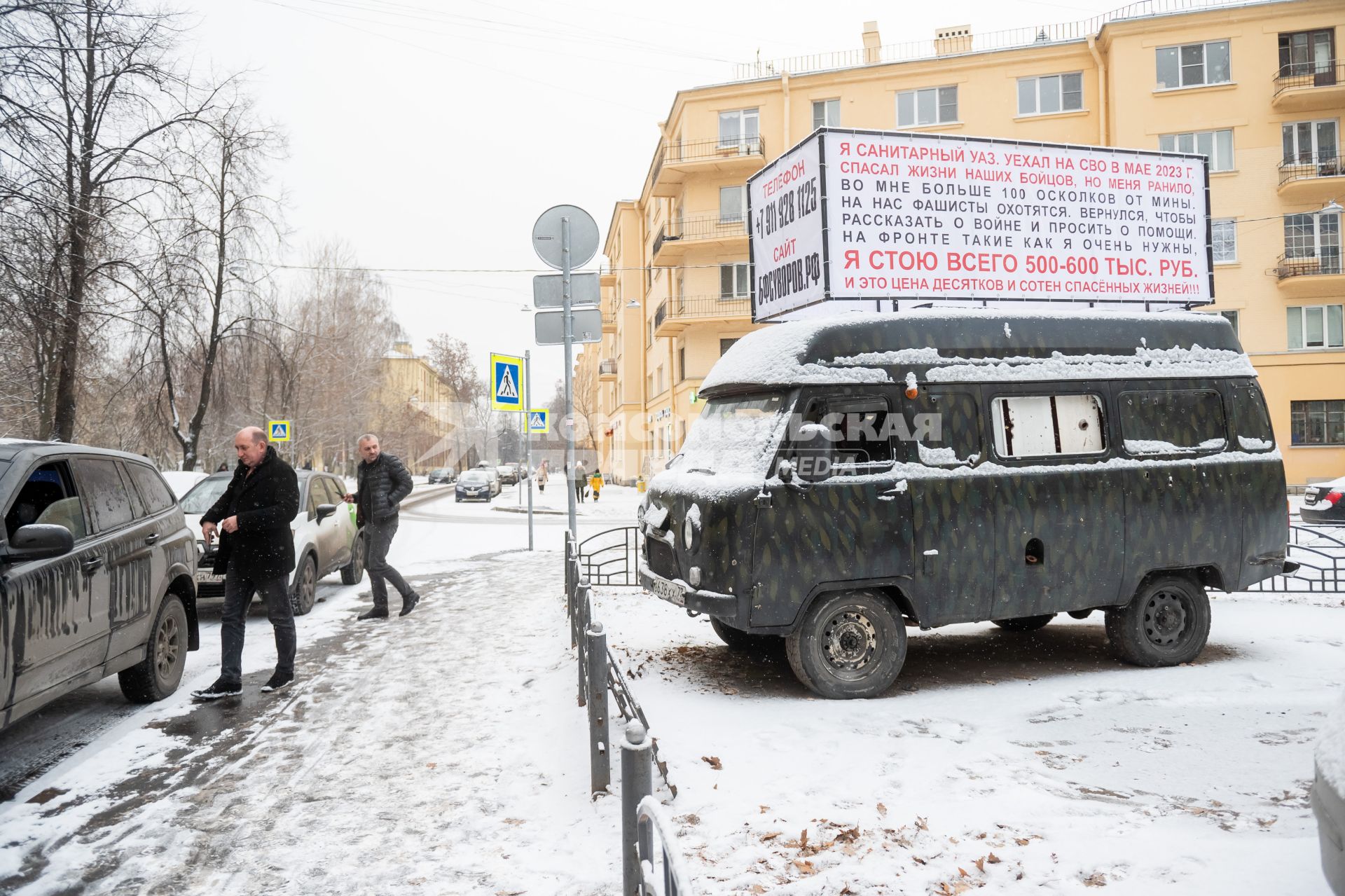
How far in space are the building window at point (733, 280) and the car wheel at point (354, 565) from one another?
2446 centimetres

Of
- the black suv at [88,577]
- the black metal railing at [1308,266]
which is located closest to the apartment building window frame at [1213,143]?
the black metal railing at [1308,266]

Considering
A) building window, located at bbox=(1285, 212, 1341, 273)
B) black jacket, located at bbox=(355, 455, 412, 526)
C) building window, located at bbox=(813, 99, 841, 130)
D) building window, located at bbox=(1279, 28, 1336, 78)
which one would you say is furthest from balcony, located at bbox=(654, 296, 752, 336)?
black jacket, located at bbox=(355, 455, 412, 526)

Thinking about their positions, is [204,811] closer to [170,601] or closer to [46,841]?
[46,841]

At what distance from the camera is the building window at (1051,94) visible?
31.5 metres

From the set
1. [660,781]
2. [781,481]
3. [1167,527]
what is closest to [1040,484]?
[1167,527]

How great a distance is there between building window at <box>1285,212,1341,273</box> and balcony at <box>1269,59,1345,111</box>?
3528 millimetres

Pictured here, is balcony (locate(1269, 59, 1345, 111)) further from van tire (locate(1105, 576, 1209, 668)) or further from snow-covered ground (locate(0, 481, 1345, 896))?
van tire (locate(1105, 576, 1209, 668))

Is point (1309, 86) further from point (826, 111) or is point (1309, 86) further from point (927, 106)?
point (826, 111)

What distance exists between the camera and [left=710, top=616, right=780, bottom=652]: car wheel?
23.9 ft

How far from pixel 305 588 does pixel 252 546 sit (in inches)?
147

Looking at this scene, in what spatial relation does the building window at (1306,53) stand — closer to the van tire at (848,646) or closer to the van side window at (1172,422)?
the van side window at (1172,422)

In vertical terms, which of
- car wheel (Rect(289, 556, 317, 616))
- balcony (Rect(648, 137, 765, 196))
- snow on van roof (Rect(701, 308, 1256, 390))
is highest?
balcony (Rect(648, 137, 765, 196))

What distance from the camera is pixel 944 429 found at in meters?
6.12

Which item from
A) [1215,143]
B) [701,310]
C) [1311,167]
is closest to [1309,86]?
[1311,167]
